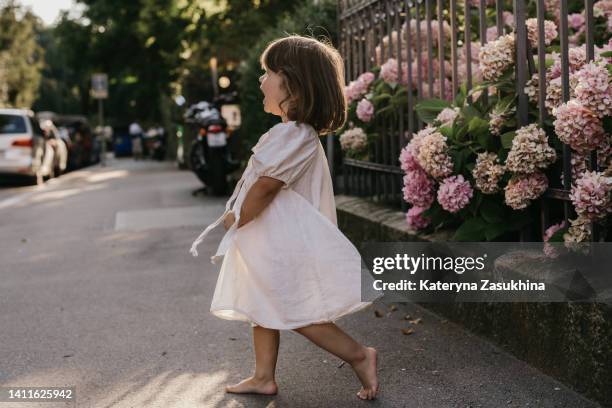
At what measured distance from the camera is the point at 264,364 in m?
3.58

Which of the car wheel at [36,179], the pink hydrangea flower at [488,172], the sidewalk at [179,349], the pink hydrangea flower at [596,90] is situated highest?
the pink hydrangea flower at [596,90]

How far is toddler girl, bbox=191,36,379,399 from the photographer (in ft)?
11.1

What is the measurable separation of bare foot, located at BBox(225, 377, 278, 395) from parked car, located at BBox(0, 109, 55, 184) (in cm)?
1441

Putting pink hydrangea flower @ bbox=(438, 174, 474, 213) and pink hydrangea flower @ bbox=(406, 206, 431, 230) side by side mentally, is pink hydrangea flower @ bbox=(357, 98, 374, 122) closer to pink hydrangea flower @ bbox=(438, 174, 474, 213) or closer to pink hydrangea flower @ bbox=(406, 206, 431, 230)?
pink hydrangea flower @ bbox=(406, 206, 431, 230)

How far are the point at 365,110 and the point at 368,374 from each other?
2.83 m

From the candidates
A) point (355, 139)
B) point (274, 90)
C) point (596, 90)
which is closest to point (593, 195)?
point (596, 90)

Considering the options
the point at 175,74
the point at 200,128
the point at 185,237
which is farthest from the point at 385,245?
the point at 175,74

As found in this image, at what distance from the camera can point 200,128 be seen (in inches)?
480

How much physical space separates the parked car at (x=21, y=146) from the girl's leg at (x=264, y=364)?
47.4ft

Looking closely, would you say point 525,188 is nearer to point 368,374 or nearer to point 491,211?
point 491,211

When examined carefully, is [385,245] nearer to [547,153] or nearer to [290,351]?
[290,351]

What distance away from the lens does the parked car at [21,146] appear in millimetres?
17141

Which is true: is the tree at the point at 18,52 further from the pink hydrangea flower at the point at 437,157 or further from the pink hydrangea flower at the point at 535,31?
the pink hydrangea flower at the point at 535,31

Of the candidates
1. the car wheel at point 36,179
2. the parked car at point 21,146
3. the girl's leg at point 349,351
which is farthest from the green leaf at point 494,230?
the car wheel at point 36,179
